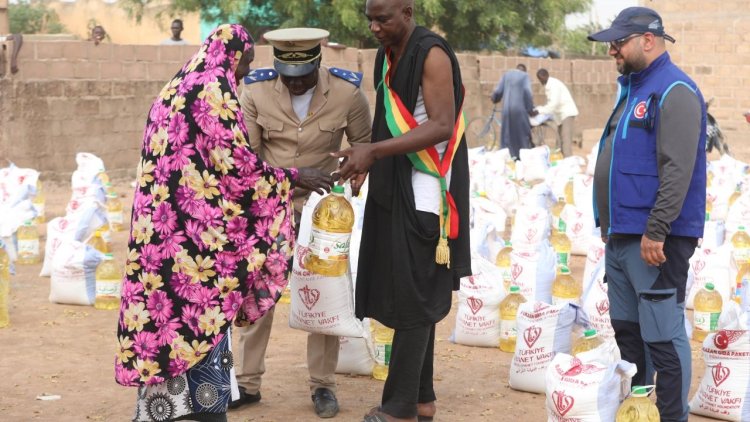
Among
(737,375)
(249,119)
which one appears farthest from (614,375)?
(249,119)

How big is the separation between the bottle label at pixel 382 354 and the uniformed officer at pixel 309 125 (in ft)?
1.92

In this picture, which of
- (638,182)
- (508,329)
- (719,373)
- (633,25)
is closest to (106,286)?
(508,329)

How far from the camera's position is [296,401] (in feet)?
16.9

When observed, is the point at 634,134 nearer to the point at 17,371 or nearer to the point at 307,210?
the point at 307,210

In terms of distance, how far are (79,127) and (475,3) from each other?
44.5ft

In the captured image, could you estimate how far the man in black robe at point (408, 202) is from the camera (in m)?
4.20

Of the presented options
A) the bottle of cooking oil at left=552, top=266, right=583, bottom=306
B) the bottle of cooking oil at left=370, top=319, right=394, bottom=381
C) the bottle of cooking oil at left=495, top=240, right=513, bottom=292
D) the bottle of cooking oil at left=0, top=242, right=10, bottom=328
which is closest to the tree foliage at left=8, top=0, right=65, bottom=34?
the bottle of cooking oil at left=0, top=242, right=10, bottom=328

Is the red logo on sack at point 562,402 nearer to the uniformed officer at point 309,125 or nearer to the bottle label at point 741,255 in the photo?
the uniformed officer at point 309,125

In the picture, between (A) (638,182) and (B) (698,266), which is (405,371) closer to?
(A) (638,182)

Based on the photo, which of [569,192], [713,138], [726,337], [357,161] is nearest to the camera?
[357,161]

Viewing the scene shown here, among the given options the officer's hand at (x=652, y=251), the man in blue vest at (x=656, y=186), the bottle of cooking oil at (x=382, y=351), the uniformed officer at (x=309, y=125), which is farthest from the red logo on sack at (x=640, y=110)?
the bottle of cooking oil at (x=382, y=351)

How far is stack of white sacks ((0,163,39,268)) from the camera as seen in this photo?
844cm

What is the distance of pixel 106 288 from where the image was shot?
7.23 m

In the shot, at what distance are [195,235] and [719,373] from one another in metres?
2.45
